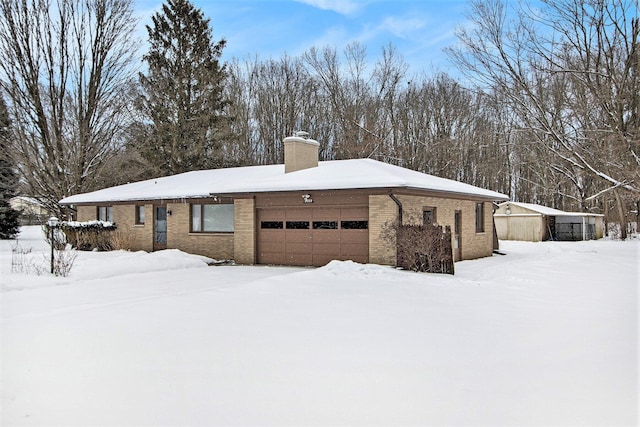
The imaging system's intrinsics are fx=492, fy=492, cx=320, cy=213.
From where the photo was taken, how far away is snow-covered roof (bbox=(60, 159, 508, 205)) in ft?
48.5

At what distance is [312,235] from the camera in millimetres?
15805

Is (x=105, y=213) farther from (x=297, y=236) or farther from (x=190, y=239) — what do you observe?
(x=297, y=236)

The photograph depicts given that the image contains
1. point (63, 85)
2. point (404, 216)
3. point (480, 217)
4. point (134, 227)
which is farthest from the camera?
point (63, 85)

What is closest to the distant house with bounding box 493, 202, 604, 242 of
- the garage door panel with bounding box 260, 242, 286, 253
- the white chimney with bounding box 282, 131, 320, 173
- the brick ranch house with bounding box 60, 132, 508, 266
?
the brick ranch house with bounding box 60, 132, 508, 266

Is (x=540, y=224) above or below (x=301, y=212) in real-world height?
below

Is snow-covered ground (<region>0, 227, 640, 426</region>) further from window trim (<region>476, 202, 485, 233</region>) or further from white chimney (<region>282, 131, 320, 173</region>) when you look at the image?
window trim (<region>476, 202, 485, 233</region>)

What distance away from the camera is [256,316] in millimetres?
7734

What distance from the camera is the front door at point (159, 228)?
65.7 ft

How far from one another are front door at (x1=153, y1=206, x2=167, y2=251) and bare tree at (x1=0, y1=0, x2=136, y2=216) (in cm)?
887

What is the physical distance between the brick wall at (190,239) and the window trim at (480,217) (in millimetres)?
9761

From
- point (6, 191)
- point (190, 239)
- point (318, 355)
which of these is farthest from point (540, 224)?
point (6, 191)

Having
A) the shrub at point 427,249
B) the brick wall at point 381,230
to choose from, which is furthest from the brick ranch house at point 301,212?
the shrub at point 427,249

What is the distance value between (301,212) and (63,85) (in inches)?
707

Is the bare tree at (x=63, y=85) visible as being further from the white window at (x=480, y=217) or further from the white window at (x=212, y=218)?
the white window at (x=480, y=217)
